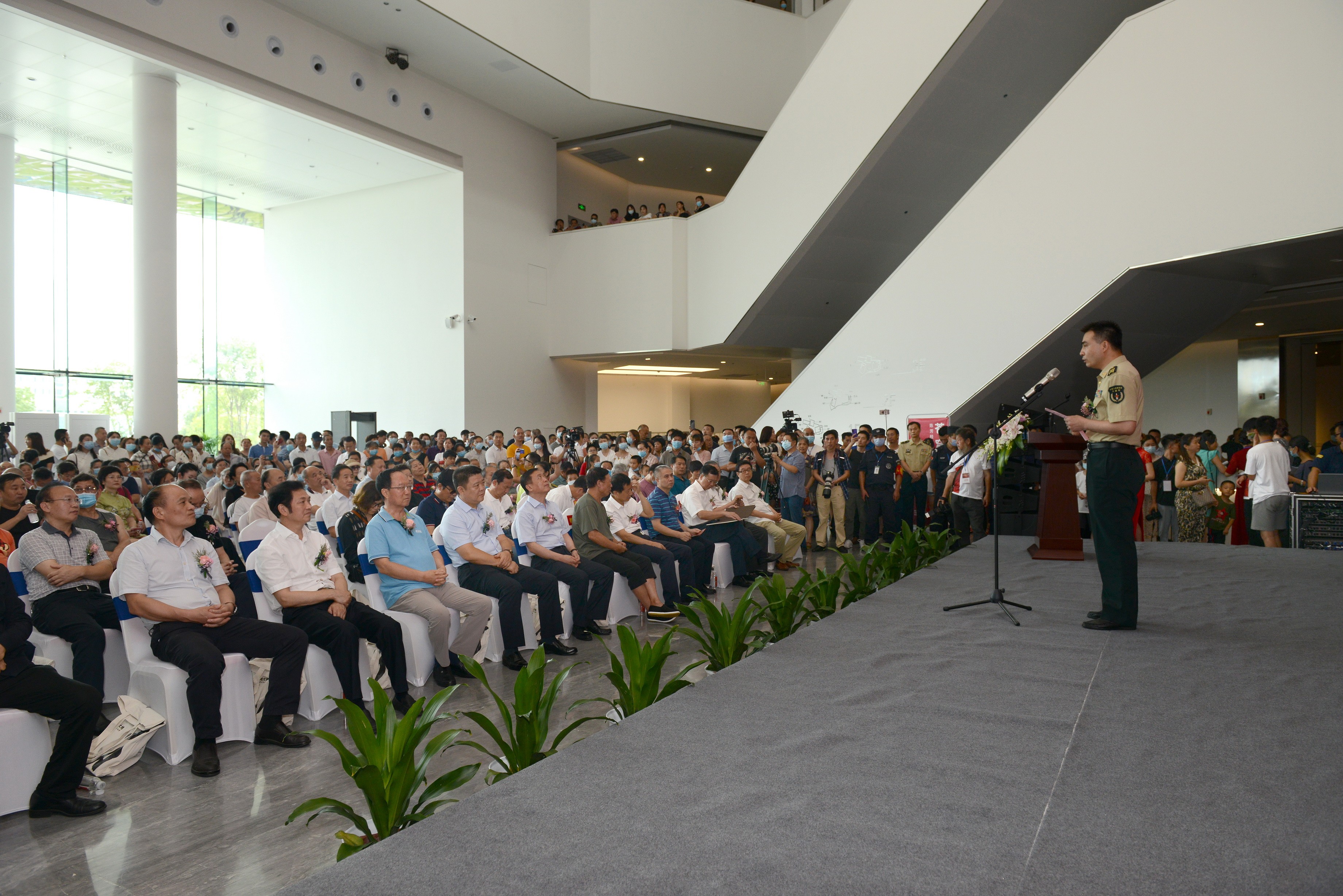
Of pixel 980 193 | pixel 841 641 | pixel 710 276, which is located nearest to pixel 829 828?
pixel 841 641

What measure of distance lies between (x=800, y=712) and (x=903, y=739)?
39cm

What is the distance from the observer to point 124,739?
3.49 metres

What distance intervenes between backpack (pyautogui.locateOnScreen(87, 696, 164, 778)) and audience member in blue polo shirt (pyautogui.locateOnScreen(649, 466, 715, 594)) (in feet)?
13.7

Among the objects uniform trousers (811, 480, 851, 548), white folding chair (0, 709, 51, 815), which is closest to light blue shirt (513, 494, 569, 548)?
white folding chair (0, 709, 51, 815)

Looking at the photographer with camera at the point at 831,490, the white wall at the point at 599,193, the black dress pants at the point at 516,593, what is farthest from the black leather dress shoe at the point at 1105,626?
the white wall at the point at 599,193

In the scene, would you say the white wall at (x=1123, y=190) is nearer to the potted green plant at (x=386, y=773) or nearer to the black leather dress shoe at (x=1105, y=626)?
the black leather dress shoe at (x=1105, y=626)

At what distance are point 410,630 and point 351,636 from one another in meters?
0.56

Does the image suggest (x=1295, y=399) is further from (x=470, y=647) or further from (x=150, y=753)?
(x=150, y=753)

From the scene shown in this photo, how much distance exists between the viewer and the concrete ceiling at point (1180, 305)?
9141 mm

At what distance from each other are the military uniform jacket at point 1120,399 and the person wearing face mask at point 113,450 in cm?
1153

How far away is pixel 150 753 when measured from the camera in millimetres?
3730

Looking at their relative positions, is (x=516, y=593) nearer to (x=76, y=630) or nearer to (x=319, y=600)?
(x=319, y=600)

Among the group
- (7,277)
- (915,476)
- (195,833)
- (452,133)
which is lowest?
(195,833)

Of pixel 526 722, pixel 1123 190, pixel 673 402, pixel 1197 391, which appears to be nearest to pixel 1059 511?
pixel 526 722
